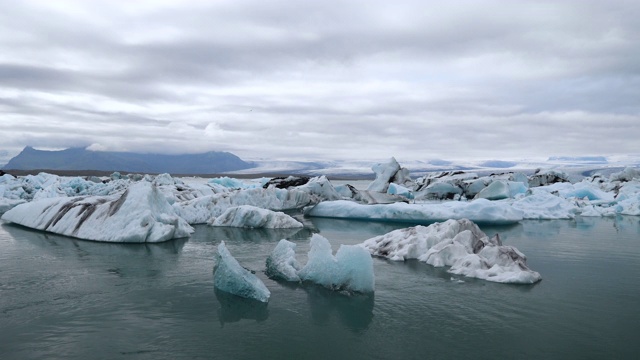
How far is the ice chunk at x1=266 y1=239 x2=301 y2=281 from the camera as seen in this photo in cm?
818

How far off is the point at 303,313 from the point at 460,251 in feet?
14.6

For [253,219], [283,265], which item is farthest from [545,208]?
[283,265]

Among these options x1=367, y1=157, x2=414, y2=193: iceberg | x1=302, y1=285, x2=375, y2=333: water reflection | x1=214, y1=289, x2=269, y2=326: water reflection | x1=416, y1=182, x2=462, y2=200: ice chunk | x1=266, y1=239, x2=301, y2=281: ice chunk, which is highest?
x1=367, y1=157, x2=414, y2=193: iceberg

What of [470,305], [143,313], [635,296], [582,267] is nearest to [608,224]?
[582,267]

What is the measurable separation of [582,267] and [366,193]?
16229mm

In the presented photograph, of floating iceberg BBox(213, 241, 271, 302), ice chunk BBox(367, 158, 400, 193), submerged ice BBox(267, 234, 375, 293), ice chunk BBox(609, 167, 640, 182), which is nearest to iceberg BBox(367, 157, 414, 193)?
ice chunk BBox(367, 158, 400, 193)

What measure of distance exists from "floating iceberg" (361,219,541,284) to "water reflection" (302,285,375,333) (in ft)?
8.66

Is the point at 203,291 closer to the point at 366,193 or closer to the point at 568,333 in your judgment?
the point at 568,333

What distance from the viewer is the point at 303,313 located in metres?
6.42

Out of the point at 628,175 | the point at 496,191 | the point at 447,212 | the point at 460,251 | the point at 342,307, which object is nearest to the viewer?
the point at 342,307

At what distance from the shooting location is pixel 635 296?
743 centimetres

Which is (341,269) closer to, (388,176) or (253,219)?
(253,219)

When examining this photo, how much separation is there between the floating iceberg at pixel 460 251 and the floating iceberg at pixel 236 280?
12.7 feet

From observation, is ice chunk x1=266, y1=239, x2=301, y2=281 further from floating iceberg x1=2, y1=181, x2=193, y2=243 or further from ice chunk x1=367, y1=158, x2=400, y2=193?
ice chunk x1=367, y1=158, x2=400, y2=193
